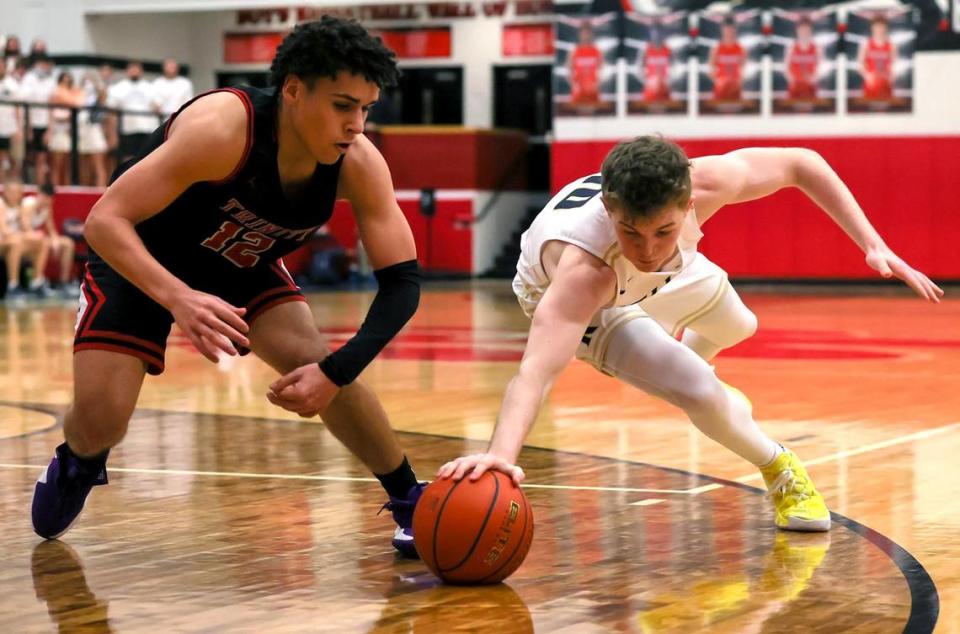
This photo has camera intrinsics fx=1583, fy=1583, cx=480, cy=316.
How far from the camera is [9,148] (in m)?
19.5

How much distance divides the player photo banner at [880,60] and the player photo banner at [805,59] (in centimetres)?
24

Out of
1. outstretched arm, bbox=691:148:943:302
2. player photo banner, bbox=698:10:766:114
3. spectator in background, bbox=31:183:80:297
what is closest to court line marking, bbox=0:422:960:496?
outstretched arm, bbox=691:148:943:302

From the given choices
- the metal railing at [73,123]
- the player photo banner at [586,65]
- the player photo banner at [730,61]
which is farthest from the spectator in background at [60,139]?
the player photo banner at [730,61]

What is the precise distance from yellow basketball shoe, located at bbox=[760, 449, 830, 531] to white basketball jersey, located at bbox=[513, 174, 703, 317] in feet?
2.41

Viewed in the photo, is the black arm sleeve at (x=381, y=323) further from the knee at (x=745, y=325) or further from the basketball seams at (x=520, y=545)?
the knee at (x=745, y=325)

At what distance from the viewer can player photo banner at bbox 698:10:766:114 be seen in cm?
2175

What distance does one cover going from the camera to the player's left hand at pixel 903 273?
4.63 metres

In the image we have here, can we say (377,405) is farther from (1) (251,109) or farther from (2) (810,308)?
(2) (810,308)

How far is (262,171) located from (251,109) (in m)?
0.18

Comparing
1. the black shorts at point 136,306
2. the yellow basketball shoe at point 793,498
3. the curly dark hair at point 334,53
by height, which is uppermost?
the curly dark hair at point 334,53

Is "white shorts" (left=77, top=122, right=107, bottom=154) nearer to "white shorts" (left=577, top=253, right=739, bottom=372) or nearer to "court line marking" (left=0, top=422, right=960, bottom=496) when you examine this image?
"court line marking" (left=0, top=422, right=960, bottom=496)

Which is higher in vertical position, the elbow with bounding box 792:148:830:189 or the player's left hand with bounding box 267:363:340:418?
the elbow with bounding box 792:148:830:189

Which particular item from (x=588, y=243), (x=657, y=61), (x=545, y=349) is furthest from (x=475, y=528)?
(x=657, y=61)

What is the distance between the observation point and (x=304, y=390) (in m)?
4.34
